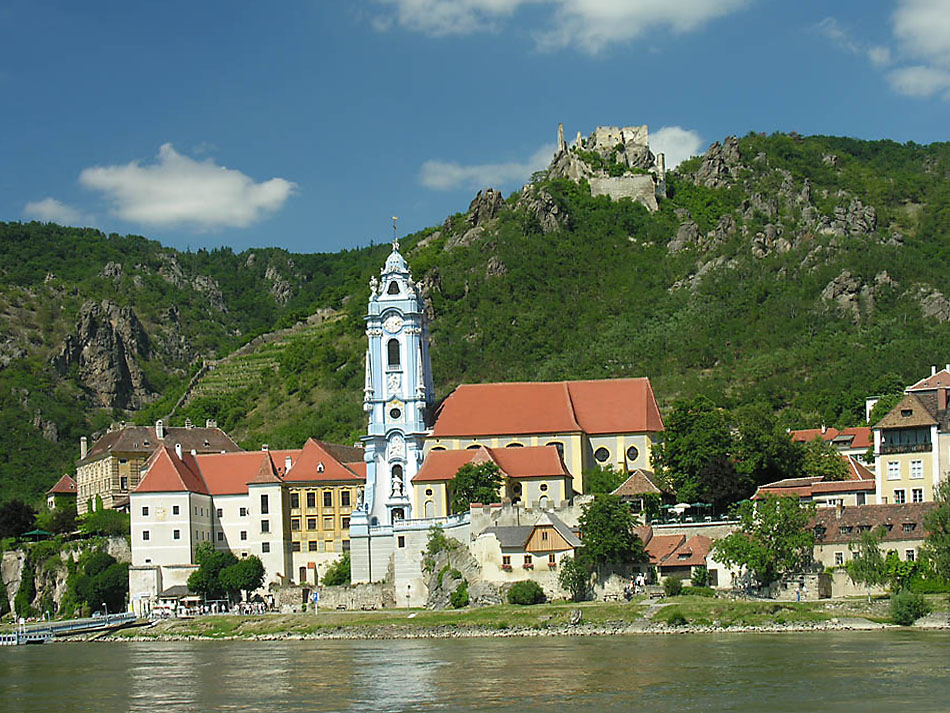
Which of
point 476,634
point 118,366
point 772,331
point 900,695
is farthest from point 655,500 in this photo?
point 118,366

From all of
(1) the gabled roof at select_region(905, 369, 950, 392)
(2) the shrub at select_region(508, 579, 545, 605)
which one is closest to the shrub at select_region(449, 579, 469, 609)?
(2) the shrub at select_region(508, 579, 545, 605)

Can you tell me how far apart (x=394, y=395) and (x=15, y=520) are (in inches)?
1228

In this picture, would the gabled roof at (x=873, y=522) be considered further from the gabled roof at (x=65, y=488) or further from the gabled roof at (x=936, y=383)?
the gabled roof at (x=65, y=488)

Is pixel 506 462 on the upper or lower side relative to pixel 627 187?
lower

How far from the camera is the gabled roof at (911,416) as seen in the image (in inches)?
2904

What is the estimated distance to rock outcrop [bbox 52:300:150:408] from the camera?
6850 inches

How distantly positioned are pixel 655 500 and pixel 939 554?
728 inches

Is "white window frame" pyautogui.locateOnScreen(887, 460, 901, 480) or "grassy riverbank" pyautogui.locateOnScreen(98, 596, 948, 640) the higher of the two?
"white window frame" pyautogui.locateOnScreen(887, 460, 901, 480)

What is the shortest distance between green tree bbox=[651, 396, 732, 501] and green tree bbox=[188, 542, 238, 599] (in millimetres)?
26175

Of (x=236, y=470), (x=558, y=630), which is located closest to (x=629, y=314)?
(x=236, y=470)

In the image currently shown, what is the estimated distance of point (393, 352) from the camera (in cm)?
9094

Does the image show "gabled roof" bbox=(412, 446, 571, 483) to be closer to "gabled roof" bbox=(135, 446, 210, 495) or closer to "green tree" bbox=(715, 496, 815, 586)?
"gabled roof" bbox=(135, 446, 210, 495)

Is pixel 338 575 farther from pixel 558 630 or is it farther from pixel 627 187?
pixel 627 187

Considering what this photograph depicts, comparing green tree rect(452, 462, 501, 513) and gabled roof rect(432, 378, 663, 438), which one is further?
gabled roof rect(432, 378, 663, 438)
